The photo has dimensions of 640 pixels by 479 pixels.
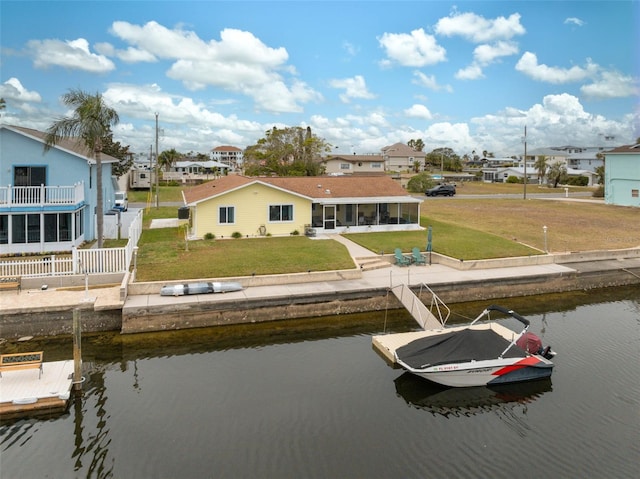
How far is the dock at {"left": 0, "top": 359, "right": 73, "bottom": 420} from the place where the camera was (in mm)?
12891

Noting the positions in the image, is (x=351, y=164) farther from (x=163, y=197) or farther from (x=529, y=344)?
(x=529, y=344)

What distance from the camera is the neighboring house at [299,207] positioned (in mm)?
30297

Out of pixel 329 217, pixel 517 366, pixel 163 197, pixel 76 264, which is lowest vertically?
pixel 517 366

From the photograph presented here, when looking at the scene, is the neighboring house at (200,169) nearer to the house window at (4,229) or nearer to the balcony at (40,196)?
the balcony at (40,196)

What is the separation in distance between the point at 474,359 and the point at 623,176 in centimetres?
4558

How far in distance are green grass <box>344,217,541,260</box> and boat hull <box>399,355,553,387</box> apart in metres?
11.1

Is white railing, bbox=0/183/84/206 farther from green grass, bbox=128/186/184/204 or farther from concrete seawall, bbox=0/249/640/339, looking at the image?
green grass, bbox=128/186/184/204

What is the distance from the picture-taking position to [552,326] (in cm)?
2047

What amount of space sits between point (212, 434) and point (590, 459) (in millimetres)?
8485

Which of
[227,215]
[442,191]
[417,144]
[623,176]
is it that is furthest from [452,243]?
[417,144]

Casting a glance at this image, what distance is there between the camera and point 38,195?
25.9 meters

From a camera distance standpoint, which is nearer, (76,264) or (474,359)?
(474,359)

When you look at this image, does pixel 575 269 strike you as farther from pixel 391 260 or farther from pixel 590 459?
pixel 590 459

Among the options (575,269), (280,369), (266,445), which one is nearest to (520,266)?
(575,269)
